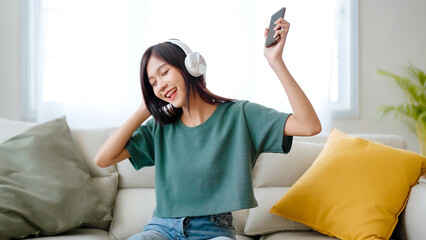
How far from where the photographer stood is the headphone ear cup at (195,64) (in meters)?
1.52

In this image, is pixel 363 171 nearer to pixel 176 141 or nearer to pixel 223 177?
pixel 223 177

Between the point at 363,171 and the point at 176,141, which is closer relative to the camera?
the point at 176,141

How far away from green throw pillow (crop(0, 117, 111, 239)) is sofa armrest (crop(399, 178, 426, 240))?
1268 mm

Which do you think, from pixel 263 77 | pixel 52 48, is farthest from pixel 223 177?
pixel 52 48

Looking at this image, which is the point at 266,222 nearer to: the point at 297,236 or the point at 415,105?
the point at 297,236

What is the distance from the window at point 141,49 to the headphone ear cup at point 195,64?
143 cm

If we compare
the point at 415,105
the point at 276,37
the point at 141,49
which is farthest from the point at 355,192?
the point at 141,49

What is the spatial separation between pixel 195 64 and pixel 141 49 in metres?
1.51

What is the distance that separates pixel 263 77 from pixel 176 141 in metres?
1.49

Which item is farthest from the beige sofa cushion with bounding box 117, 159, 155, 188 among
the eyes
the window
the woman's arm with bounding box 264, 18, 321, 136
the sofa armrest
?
the sofa armrest

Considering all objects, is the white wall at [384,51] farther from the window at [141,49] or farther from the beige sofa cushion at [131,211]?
the beige sofa cushion at [131,211]

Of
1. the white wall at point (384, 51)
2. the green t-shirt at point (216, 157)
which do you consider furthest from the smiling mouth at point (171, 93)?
the white wall at point (384, 51)

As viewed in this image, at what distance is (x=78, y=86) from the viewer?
2.96 metres

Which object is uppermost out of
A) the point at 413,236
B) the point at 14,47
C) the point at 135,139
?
the point at 14,47
